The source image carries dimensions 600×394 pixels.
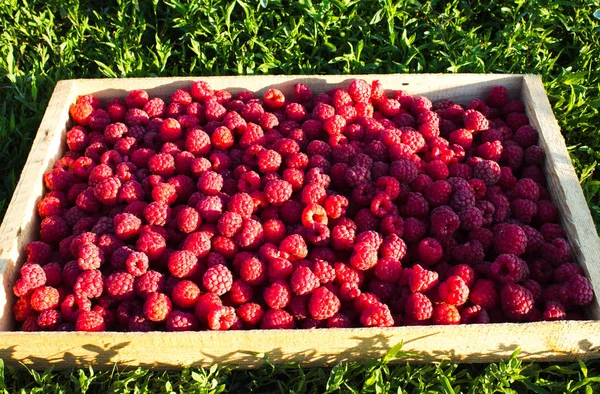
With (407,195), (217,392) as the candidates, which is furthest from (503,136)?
(217,392)

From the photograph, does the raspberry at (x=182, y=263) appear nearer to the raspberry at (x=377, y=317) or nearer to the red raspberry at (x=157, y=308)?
the red raspberry at (x=157, y=308)

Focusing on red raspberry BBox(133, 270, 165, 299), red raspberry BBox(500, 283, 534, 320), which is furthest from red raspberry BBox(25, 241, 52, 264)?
red raspberry BBox(500, 283, 534, 320)

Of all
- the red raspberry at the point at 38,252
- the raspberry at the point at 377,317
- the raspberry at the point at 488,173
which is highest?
the raspberry at the point at 488,173

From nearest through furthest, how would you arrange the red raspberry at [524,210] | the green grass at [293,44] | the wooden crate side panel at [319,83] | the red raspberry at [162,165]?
the red raspberry at [524,210] → the red raspberry at [162,165] → the wooden crate side panel at [319,83] → the green grass at [293,44]

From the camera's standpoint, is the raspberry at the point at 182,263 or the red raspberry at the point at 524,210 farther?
the red raspberry at the point at 524,210

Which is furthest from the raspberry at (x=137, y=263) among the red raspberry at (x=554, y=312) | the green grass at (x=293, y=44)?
the red raspberry at (x=554, y=312)

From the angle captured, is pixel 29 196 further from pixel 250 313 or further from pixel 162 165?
pixel 250 313

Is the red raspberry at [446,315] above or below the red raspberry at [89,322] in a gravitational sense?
above
